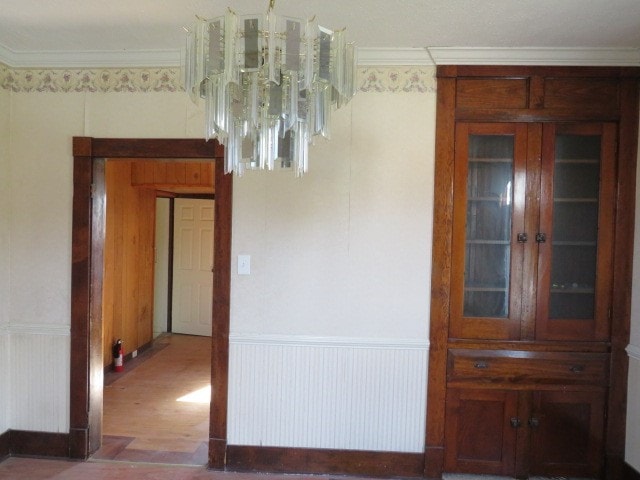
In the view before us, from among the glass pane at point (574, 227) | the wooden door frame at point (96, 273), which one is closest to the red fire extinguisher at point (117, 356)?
the wooden door frame at point (96, 273)

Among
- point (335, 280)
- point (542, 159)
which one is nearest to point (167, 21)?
point (335, 280)

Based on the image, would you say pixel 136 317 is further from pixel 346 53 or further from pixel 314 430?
pixel 346 53

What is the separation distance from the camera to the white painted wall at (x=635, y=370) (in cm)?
251

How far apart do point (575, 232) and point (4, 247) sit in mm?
3357

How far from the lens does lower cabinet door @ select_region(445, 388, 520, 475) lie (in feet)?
8.68

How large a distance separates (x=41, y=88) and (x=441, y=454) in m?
3.20

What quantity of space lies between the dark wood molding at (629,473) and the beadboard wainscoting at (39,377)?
3.25 m

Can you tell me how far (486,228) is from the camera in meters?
2.66

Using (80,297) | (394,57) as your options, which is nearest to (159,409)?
(80,297)

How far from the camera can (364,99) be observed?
104 inches

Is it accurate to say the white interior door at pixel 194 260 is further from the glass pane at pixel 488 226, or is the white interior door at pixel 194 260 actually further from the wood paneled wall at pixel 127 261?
the glass pane at pixel 488 226

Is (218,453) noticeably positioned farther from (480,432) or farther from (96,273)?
(480,432)

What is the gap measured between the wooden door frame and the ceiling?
20.4 inches

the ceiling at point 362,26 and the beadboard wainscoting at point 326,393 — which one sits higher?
the ceiling at point 362,26
